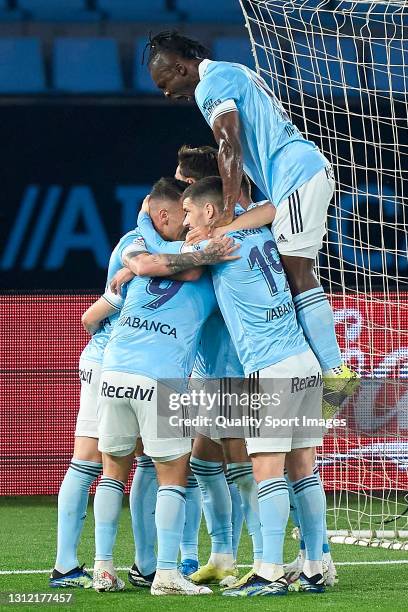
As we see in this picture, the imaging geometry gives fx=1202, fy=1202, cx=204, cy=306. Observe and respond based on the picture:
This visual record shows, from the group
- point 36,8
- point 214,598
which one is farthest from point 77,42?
point 214,598

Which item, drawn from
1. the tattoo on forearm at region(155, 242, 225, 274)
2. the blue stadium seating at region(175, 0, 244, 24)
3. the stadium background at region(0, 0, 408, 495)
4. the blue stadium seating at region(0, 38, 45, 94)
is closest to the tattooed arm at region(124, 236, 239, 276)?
the tattoo on forearm at region(155, 242, 225, 274)

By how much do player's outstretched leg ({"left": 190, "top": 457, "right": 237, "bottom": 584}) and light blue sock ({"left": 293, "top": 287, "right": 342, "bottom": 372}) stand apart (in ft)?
2.32

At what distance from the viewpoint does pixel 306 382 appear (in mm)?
4809

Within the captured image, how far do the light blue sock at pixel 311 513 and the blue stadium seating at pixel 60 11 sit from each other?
26.1ft

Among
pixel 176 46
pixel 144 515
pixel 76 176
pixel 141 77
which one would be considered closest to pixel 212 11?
pixel 141 77

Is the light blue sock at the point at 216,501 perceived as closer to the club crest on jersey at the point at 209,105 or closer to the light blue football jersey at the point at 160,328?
the light blue football jersey at the point at 160,328

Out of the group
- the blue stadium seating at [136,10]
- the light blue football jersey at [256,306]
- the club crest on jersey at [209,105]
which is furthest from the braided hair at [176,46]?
the blue stadium seating at [136,10]

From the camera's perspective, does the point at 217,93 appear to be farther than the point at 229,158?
Yes

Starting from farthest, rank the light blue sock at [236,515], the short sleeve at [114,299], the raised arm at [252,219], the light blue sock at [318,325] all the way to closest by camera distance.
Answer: the light blue sock at [236,515] → the short sleeve at [114,299] → the light blue sock at [318,325] → the raised arm at [252,219]

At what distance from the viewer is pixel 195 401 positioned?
16.5ft

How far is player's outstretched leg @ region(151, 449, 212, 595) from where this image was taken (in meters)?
4.66

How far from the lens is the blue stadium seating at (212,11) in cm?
1169

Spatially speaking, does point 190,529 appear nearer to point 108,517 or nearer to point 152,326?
point 108,517

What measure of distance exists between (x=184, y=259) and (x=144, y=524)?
1.17 m
